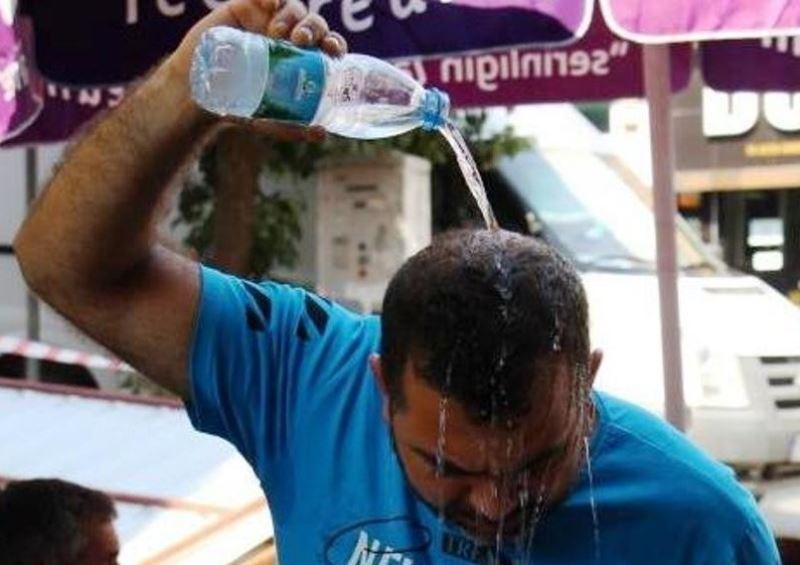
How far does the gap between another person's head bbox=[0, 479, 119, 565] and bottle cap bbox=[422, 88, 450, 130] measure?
117 cm

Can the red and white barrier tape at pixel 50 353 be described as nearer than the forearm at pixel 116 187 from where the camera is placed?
No

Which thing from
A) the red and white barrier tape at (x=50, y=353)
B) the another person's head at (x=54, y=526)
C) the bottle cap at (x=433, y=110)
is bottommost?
the red and white barrier tape at (x=50, y=353)

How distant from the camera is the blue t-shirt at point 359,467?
71.3 inches

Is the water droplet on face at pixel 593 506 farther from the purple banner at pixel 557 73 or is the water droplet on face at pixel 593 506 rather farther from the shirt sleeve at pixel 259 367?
the purple banner at pixel 557 73

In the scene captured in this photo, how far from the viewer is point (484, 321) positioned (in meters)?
1.67

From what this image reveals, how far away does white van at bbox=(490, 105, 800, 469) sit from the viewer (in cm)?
777

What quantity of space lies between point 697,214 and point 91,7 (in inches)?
358

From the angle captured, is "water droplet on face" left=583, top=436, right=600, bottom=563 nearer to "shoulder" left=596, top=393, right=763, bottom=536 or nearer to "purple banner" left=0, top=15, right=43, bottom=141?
"shoulder" left=596, top=393, right=763, bottom=536

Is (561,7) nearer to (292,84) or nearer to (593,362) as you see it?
(292,84)

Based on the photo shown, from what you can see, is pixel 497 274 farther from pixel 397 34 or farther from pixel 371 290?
pixel 371 290

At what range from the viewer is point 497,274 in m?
1.71

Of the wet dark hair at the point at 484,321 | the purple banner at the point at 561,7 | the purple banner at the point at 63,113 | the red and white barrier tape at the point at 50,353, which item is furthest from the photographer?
the red and white barrier tape at the point at 50,353

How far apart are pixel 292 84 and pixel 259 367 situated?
0.34m

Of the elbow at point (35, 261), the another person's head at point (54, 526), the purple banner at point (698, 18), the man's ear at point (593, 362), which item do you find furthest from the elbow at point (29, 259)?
the purple banner at point (698, 18)
